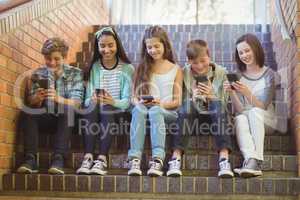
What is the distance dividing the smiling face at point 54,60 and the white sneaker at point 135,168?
71 cm

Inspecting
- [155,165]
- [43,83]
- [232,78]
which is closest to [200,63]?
[232,78]

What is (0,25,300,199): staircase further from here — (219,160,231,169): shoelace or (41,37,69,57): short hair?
(41,37,69,57): short hair

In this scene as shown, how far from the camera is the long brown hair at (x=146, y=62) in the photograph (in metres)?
2.61

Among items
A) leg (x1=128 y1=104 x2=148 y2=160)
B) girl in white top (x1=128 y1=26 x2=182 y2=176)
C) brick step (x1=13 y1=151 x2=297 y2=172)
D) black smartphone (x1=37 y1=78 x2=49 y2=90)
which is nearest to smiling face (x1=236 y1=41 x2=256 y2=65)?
girl in white top (x1=128 y1=26 x2=182 y2=176)

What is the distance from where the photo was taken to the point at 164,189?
7.65 ft

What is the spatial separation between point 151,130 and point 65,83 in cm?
57

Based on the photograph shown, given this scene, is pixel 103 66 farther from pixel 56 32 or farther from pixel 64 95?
pixel 56 32

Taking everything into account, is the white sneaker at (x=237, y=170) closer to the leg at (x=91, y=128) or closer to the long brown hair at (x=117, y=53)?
the leg at (x=91, y=128)

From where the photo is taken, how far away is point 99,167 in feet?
7.92

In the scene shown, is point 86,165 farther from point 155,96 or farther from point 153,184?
point 155,96

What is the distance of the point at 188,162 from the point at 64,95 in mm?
743

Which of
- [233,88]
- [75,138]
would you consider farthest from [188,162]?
[75,138]

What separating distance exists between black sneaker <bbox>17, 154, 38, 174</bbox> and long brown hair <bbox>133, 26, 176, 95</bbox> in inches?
24.1

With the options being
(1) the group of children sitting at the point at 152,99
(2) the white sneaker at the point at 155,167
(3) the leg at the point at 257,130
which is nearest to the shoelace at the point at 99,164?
(1) the group of children sitting at the point at 152,99
